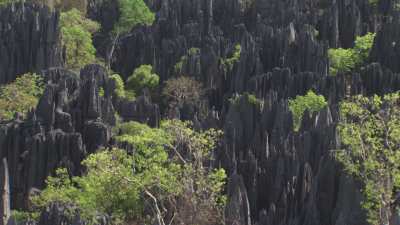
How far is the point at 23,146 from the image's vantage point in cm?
5409

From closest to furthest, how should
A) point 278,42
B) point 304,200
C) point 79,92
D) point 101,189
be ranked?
point 101,189 < point 304,200 < point 79,92 < point 278,42

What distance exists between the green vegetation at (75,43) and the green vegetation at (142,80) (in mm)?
6271

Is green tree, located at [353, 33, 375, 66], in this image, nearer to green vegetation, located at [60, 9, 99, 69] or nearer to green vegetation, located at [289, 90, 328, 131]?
green vegetation, located at [289, 90, 328, 131]

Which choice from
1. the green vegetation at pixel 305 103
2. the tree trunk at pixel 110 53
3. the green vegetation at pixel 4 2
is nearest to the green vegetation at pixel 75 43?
the tree trunk at pixel 110 53

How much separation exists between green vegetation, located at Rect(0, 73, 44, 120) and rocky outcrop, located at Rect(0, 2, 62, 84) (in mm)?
8998

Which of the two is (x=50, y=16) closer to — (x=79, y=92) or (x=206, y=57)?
(x=206, y=57)

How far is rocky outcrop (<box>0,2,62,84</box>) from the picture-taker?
261ft

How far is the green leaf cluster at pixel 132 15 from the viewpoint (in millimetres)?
96562

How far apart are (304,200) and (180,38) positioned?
46.5m

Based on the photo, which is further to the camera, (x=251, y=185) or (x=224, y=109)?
(x=224, y=109)

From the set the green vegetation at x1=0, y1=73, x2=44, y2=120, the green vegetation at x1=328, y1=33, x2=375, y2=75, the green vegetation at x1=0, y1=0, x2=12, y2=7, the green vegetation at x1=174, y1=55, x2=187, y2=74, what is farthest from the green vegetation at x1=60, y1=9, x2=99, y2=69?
the green vegetation at x1=328, y1=33, x2=375, y2=75

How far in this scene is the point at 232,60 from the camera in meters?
76.6

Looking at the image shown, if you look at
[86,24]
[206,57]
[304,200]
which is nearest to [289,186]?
[304,200]

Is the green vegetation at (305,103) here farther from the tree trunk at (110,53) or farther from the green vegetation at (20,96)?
the tree trunk at (110,53)
